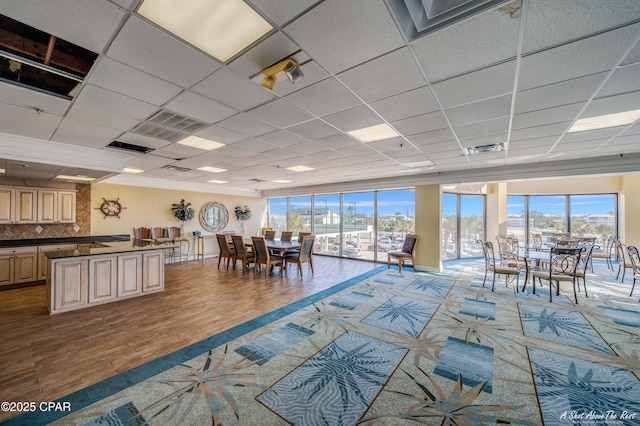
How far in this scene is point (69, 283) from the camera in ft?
12.6

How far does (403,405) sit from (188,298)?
12.9ft

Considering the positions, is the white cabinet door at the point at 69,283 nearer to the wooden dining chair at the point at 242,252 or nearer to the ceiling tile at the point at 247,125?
the wooden dining chair at the point at 242,252

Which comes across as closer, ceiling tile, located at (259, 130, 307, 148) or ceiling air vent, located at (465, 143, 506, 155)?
ceiling tile, located at (259, 130, 307, 148)

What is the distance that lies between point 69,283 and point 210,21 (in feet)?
14.9

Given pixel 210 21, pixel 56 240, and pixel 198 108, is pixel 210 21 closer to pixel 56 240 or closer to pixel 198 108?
pixel 198 108

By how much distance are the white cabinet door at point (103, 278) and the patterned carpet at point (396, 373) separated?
8.50 feet

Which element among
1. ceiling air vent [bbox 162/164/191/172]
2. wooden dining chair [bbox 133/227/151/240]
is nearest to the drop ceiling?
ceiling air vent [bbox 162/164/191/172]

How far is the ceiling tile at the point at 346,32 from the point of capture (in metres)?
1.48

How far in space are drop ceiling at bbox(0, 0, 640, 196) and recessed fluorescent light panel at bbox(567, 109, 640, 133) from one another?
7.7 inches

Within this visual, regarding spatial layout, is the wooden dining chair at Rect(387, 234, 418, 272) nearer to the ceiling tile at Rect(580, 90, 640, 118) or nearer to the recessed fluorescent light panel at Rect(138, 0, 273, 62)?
the ceiling tile at Rect(580, 90, 640, 118)

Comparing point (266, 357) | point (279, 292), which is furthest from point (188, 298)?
point (266, 357)

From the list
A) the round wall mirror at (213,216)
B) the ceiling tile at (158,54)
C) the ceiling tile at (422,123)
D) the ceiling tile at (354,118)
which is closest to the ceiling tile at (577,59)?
the ceiling tile at (422,123)

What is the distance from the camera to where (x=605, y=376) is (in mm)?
2322

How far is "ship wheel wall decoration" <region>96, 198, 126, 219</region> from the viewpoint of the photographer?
6875 millimetres
